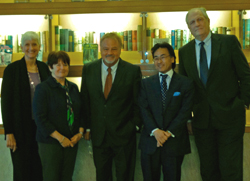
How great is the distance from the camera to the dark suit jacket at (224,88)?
2.77 metres

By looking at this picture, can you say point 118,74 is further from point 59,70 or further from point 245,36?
point 245,36

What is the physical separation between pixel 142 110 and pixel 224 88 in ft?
2.44

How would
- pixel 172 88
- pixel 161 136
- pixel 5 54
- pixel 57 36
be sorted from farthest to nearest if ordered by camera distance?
pixel 57 36, pixel 5 54, pixel 172 88, pixel 161 136

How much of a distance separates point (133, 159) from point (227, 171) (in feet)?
2.75

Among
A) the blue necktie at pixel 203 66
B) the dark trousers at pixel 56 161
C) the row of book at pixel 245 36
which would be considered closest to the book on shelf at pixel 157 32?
the row of book at pixel 245 36

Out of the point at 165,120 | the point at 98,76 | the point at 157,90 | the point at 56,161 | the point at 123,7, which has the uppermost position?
the point at 123,7

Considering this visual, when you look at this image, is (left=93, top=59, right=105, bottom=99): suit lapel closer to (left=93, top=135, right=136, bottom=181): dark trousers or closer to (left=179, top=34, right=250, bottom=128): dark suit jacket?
(left=93, top=135, right=136, bottom=181): dark trousers

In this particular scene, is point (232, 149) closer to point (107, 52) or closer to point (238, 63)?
point (238, 63)

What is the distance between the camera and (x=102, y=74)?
9.73ft

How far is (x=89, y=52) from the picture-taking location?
3832mm

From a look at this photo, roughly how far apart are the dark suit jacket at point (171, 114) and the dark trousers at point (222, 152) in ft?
0.59

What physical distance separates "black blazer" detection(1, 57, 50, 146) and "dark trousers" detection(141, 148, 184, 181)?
115 cm

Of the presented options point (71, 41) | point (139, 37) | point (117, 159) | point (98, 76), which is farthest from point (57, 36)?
point (117, 159)

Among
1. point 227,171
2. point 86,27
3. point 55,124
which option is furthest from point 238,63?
point 86,27
